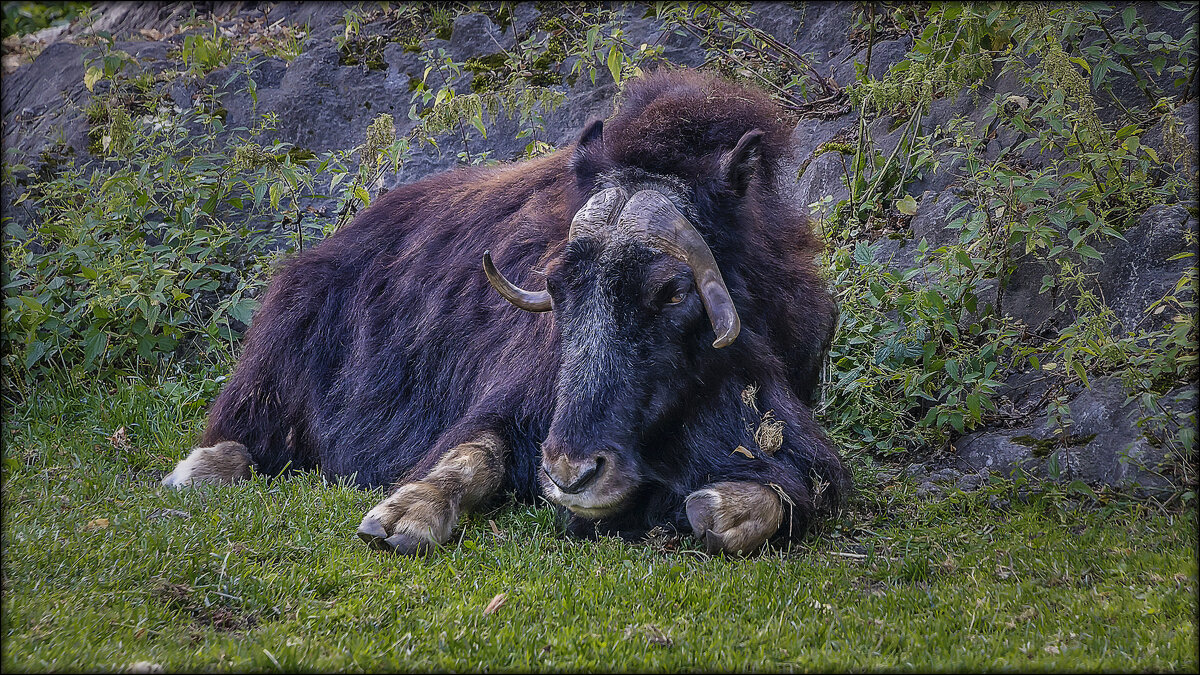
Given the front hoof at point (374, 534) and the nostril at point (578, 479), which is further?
the front hoof at point (374, 534)

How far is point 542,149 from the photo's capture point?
6605 millimetres

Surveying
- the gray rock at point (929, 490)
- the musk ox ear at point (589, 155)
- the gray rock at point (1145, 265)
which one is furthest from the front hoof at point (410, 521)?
the gray rock at point (1145, 265)

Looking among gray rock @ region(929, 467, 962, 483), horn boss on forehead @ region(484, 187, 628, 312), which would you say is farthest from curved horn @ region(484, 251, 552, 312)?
gray rock @ region(929, 467, 962, 483)

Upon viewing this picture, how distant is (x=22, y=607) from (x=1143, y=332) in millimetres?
4201

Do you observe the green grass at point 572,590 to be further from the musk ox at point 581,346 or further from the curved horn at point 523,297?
the curved horn at point 523,297

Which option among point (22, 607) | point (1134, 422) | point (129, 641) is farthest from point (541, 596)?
point (1134, 422)

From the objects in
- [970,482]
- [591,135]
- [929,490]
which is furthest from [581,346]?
[970,482]

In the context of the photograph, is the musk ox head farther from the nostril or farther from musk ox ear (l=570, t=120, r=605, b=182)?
musk ox ear (l=570, t=120, r=605, b=182)

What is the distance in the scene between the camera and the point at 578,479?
11.2 feet

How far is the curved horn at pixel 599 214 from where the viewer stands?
379cm

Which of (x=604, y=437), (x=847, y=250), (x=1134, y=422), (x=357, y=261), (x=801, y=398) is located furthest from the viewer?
(x=847, y=250)

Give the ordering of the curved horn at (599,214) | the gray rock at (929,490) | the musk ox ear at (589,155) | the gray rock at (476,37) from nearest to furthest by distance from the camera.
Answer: the curved horn at (599,214), the musk ox ear at (589,155), the gray rock at (929,490), the gray rock at (476,37)

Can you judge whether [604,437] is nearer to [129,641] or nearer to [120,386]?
[129,641]

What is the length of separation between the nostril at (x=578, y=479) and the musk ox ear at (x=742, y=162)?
1.31m
